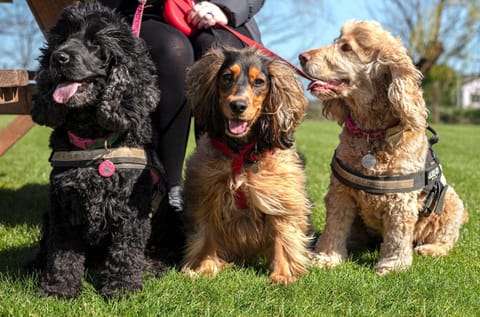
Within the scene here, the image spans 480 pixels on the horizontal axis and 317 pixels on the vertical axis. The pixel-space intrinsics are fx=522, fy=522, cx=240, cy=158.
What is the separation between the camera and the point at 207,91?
133 inches

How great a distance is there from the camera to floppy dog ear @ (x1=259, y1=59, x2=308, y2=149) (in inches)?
131

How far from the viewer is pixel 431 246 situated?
4.00m

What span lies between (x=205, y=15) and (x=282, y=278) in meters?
1.96

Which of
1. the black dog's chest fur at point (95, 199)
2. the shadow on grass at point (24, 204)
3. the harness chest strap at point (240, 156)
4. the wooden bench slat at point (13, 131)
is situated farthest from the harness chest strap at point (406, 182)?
the wooden bench slat at point (13, 131)

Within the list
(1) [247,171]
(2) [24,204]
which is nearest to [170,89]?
(1) [247,171]

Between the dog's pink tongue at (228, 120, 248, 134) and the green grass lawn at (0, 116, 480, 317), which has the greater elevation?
the dog's pink tongue at (228, 120, 248, 134)

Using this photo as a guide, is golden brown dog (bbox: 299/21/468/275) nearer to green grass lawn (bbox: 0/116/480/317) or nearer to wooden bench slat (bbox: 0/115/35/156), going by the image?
green grass lawn (bbox: 0/116/480/317)

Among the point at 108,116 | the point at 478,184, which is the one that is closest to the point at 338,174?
the point at 108,116

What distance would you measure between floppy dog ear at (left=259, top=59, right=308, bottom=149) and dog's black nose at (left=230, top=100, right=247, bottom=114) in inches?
11.4

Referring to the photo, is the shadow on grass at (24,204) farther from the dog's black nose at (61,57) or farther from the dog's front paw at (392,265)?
the dog's front paw at (392,265)

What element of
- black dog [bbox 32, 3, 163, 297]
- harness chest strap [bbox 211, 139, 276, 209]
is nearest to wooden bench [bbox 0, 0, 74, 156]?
black dog [bbox 32, 3, 163, 297]

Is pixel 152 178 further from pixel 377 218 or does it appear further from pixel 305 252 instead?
pixel 377 218

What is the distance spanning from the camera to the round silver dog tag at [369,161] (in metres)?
3.57

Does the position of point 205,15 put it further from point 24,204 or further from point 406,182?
point 24,204
